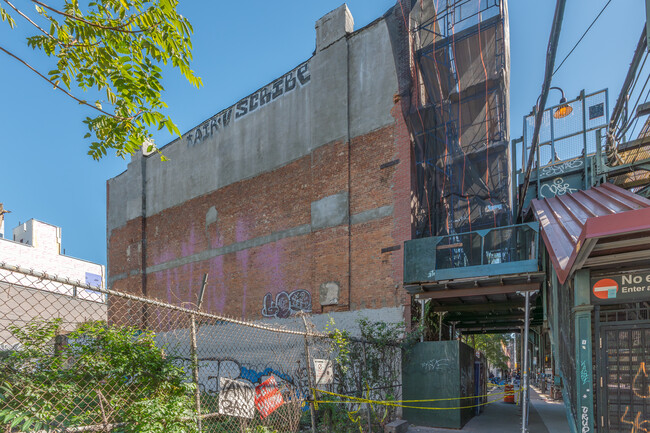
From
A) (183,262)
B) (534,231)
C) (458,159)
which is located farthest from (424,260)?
(183,262)

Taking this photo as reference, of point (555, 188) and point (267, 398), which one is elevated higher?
point (555, 188)

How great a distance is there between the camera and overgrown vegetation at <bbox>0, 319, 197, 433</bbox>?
416 cm

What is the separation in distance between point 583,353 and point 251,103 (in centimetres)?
1682

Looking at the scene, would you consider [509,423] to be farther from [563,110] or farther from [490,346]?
[490,346]

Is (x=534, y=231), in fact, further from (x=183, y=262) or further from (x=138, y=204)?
(x=138, y=204)

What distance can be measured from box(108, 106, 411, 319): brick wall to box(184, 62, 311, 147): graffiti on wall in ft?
10.5

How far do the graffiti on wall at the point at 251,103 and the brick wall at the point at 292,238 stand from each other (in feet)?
10.5

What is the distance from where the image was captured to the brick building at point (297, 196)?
14484mm

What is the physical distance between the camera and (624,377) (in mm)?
6879

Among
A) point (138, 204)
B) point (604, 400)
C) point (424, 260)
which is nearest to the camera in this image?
point (604, 400)

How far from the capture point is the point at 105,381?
4.85 meters

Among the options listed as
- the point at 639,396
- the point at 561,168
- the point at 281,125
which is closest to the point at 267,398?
the point at 639,396

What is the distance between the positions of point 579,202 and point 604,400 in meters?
4.97

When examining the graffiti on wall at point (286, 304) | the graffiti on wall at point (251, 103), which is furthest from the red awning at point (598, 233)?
the graffiti on wall at point (251, 103)
